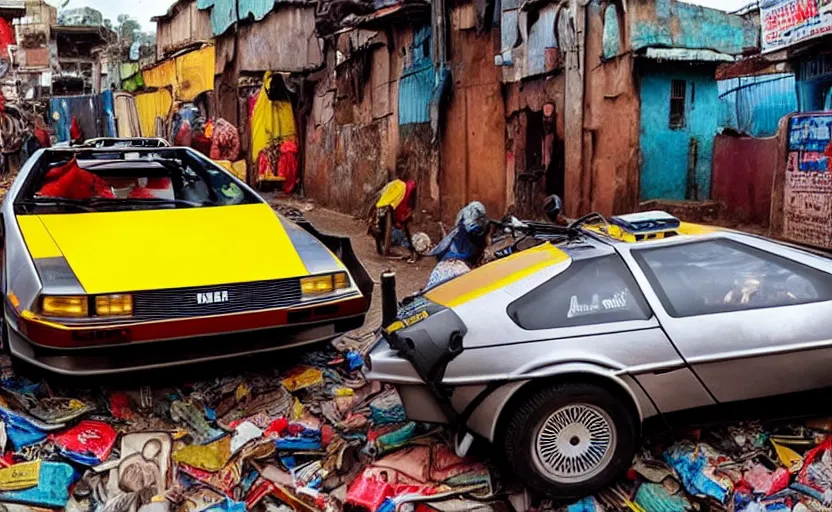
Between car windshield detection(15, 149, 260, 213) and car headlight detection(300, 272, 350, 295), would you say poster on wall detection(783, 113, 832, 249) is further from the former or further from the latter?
car windshield detection(15, 149, 260, 213)

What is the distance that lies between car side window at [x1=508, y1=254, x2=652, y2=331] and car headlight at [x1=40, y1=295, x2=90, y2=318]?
2396 mm

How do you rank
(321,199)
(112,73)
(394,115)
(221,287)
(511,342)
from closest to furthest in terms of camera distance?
(511,342), (221,287), (394,115), (321,199), (112,73)

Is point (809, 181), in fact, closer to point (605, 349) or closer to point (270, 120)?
point (605, 349)

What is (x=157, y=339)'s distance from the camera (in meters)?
4.26

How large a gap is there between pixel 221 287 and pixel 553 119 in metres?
5.87

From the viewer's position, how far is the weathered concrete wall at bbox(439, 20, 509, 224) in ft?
33.9

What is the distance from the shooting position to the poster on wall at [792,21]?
902 centimetres

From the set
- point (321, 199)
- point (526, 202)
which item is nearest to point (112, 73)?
point (321, 199)

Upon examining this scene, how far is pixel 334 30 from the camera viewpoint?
13.1m

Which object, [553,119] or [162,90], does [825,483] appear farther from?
[162,90]

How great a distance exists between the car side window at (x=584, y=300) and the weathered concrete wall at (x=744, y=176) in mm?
6107

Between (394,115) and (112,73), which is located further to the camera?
(112,73)

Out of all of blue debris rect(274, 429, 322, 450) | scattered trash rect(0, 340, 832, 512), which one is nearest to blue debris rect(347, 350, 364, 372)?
scattered trash rect(0, 340, 832, 512)

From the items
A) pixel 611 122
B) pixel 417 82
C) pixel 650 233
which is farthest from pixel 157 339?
pixel 417 82
